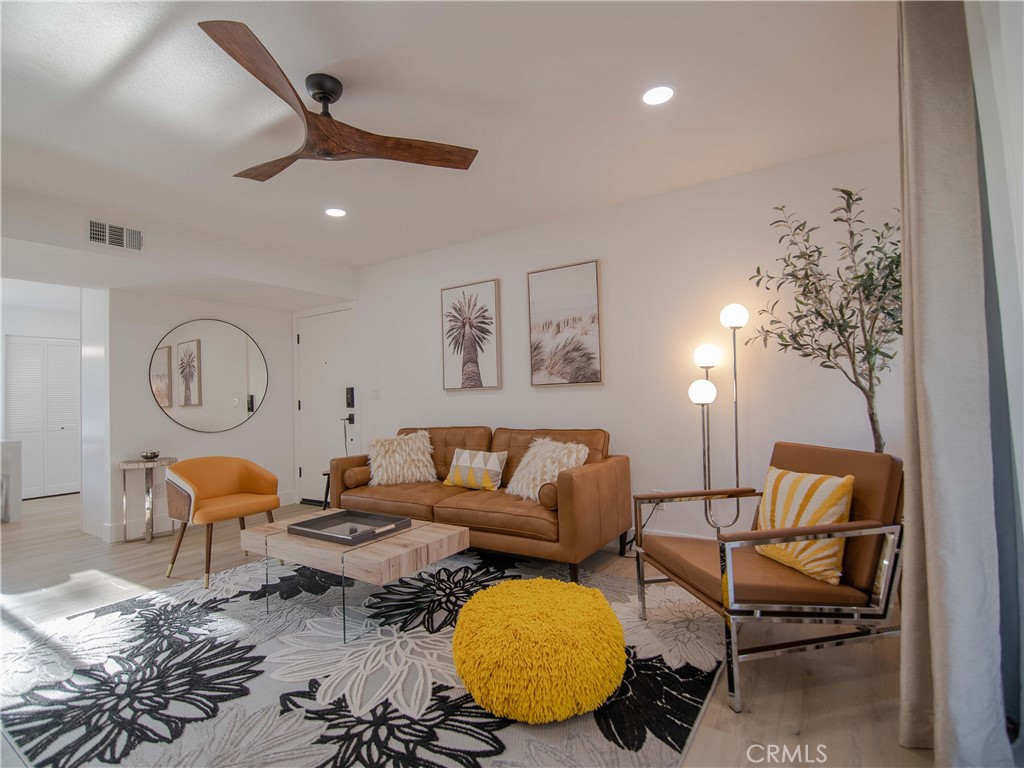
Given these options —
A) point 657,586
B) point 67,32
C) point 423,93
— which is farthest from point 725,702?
point 67,32

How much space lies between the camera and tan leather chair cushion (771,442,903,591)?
1.78m

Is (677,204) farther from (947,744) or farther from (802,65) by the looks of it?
(947,744)

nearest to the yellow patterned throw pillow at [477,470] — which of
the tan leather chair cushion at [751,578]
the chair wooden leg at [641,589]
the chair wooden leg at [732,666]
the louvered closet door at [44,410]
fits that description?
the chair wooden leg at [641,589]

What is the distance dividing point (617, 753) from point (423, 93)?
2.73 metres

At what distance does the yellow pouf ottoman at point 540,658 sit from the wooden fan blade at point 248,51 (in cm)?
211

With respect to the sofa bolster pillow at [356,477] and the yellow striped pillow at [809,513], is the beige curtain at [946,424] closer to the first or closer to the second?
the yellow striped pillow at [809,513]

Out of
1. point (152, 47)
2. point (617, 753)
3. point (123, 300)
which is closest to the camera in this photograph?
point (617, 753)

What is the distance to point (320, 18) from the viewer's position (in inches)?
71.2

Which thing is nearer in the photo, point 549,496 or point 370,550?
point 370,550

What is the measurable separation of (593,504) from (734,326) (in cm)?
140

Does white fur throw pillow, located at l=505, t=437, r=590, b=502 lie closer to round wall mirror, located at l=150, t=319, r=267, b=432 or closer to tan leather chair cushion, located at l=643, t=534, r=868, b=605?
tan leather chair cushion, located at l=643, t=534, r=868, b=605

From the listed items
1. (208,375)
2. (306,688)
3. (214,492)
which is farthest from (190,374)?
(306,688)

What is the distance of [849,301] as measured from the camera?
96.2 inches

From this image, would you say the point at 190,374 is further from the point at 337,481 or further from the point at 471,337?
the point at 471,337
